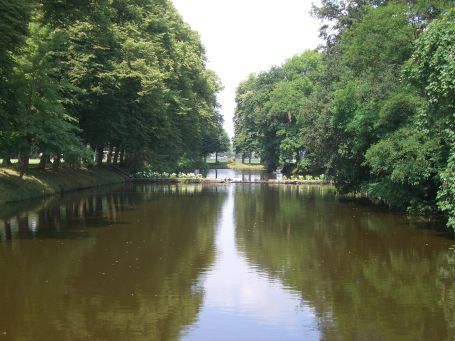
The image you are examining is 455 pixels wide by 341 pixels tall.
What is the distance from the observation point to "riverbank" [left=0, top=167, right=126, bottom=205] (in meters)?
32.4

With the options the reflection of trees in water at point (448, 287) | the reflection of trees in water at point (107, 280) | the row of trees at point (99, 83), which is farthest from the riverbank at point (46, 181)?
the reflection of trees in water at point (448, 287)

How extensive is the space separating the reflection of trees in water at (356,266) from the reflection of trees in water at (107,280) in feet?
8.00

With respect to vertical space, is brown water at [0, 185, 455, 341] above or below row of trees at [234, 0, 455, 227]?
below

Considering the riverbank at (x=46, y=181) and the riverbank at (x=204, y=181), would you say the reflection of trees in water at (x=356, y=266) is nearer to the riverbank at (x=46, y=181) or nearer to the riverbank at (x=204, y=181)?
the riverbank at (x=46, y=181)

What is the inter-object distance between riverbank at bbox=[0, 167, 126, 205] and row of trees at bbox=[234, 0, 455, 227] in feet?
60.4

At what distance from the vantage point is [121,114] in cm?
4475

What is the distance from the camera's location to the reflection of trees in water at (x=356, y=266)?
34.6 ft

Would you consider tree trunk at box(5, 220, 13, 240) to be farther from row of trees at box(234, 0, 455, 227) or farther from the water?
the water

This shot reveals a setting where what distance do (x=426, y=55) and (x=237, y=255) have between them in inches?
390

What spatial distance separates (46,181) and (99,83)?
7923mm

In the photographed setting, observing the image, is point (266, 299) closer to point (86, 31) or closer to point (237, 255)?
point (237, 255)

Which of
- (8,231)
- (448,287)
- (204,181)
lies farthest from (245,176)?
(448,287)

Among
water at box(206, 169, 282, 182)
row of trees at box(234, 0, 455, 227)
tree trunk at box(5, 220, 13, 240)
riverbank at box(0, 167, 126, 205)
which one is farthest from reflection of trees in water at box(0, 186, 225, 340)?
water at box(206, 169, 282, 182)

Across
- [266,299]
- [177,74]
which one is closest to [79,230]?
[266,299]
